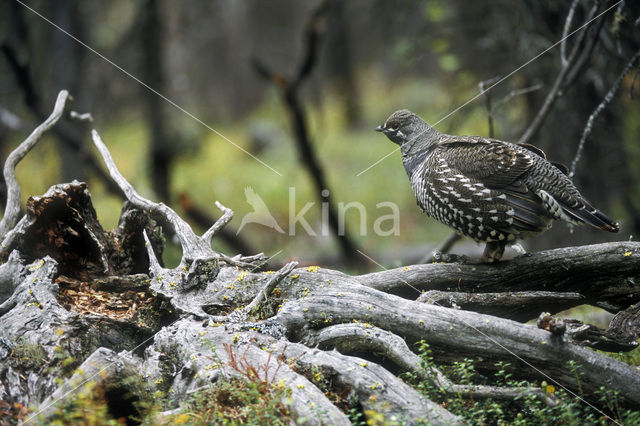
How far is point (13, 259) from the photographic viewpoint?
17.1ft

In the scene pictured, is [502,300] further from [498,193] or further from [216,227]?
[216,227]

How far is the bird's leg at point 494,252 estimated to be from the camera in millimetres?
5711

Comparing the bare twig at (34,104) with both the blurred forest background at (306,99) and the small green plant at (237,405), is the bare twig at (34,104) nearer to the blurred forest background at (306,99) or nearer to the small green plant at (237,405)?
the blurred forest background at (306,99)

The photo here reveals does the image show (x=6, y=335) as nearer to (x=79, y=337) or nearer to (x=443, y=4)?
(x=79, y=337)

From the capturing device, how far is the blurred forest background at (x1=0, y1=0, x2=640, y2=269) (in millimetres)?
9852

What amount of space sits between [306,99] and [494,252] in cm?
2060

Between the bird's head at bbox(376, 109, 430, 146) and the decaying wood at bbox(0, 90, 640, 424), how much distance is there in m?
1.88

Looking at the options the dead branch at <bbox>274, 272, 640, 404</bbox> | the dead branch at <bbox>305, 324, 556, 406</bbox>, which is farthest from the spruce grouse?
the dead branch at <bbox>305, 324, 556, 406</bbox>

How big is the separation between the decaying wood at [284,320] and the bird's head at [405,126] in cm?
188

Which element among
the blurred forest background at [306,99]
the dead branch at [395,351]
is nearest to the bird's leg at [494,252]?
the dead branch at [395,351]

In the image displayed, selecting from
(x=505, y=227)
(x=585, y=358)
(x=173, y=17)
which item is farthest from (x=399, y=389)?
(x=173, y=17)

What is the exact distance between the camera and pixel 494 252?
5711 mm

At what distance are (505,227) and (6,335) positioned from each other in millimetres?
4484

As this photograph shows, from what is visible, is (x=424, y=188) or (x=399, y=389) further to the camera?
(x=424, y=188)
